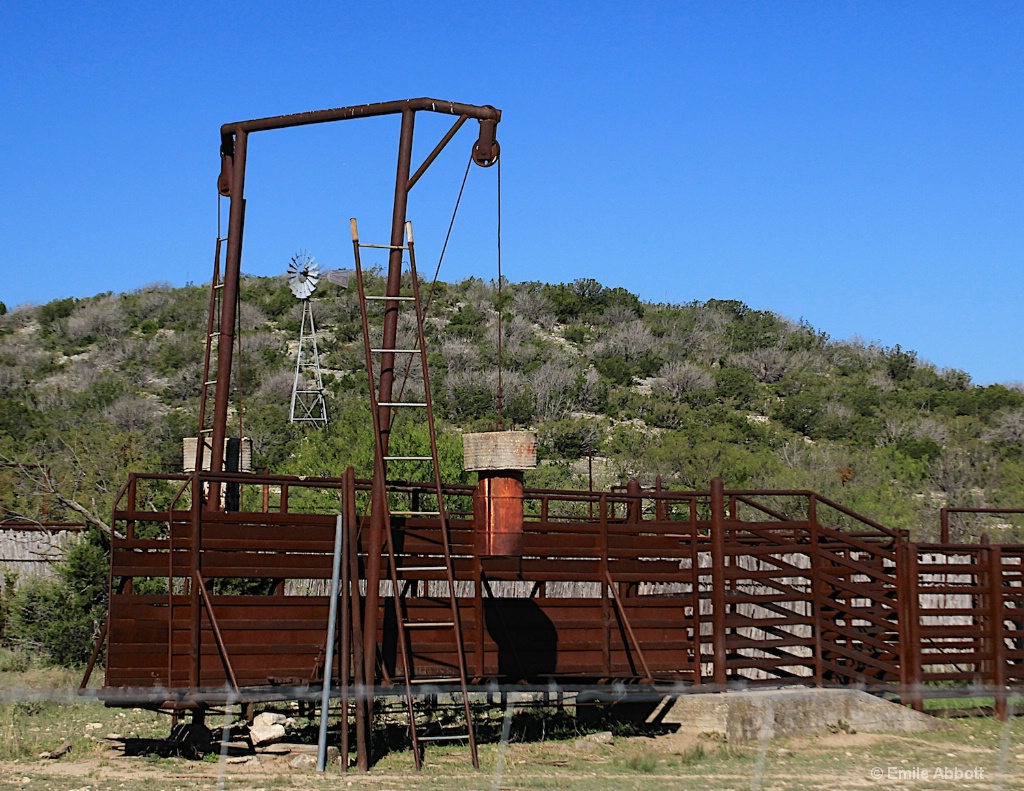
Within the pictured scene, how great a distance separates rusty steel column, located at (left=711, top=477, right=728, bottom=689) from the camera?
1288cm

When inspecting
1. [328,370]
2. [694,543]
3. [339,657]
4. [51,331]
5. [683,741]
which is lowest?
[683,741]

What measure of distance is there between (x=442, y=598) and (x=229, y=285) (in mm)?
4373

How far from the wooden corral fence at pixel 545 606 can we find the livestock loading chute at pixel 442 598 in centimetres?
2

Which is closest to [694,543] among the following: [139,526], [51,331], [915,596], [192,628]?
[915,596]

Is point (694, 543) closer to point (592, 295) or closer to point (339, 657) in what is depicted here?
point (339, 657)

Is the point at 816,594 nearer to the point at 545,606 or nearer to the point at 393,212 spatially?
the point at 545,606

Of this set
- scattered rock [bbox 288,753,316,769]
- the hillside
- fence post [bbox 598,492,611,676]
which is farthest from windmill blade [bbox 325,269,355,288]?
scattered rock [bbox 288,753,316,769]

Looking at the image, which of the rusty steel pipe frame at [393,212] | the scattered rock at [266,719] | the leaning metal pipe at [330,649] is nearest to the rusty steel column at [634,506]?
the rusty steel pipe frame at [393,212]

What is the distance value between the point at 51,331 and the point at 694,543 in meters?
59.3

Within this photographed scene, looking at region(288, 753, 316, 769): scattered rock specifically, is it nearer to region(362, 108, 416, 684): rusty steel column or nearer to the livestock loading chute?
the livestock loading chute

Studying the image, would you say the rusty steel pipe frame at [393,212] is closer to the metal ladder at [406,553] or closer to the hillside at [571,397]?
the metal ladder at [406,553]

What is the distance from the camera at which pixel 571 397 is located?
159 ft

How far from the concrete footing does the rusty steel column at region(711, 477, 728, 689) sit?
0.34m

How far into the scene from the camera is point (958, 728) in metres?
13.6
